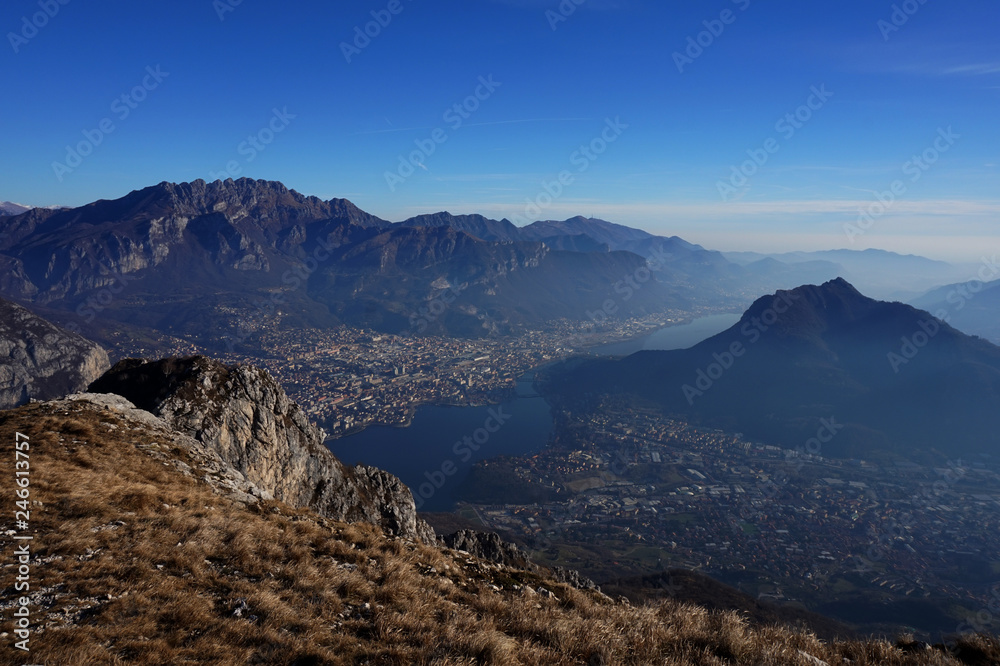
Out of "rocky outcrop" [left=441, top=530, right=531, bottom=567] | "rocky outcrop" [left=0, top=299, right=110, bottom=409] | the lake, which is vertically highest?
"rocky outcrop" [left=0, top=299, right=110, bottom=409]

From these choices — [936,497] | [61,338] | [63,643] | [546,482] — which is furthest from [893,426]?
[61,338]

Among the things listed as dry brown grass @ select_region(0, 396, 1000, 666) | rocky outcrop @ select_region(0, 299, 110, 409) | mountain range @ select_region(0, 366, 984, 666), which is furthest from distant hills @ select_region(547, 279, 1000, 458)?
rocky outcrop @ select_region(0, 299, 110, 409)

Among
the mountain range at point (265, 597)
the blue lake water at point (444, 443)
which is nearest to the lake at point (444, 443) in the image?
the blue lake water at point (444, 443)

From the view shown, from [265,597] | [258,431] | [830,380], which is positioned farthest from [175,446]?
[830,380]

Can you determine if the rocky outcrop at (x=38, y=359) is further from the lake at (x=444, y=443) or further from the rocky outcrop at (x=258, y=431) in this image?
the rocky outcrop at (x=258, y=431)

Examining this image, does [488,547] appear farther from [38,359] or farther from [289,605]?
[38,359]

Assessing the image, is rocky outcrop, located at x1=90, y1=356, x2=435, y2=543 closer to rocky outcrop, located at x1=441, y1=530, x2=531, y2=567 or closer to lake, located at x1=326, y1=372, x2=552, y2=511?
rocky outcrop, located at x1=441, y1=530, x2=531, y2=567
